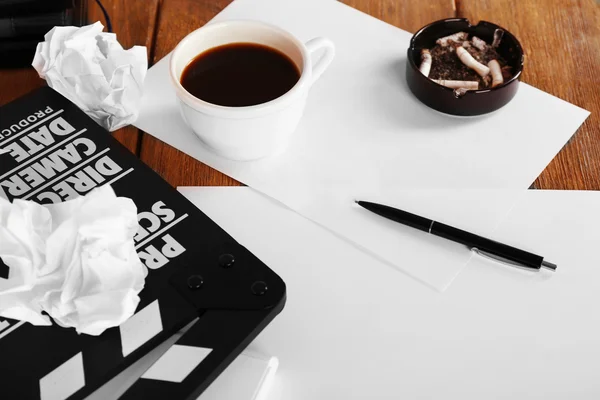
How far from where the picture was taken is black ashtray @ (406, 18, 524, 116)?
2.65ft

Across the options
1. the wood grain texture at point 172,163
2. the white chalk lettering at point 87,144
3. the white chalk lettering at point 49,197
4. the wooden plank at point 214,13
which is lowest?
the wood grain texture at point 172,163

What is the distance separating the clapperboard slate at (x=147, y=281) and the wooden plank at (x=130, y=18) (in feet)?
0.66

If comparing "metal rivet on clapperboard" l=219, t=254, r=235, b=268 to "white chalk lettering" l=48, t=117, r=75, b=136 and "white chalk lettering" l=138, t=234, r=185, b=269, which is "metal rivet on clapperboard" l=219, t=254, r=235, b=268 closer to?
"white chalk lettering" l=138, t=234, r=185, b=269

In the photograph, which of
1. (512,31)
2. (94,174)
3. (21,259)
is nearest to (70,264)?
(21,259)

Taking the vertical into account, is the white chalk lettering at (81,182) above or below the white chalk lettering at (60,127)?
below

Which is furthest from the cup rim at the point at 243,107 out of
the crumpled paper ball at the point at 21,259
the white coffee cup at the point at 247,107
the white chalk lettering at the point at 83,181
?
the crumpled paper ball at the point at 21,259

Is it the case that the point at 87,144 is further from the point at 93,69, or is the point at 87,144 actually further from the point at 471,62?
the point at 471,62

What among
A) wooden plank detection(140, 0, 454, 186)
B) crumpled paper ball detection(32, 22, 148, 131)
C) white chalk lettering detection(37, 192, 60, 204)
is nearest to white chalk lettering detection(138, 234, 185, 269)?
white chalk lettering detection(37, 192, 60, 204)

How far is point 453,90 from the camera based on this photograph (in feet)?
2.65

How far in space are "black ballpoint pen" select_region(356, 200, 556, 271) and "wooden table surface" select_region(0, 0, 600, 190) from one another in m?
0.11

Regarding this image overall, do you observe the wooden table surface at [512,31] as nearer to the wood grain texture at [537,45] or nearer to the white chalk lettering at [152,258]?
the wood grain texture at [537,45]

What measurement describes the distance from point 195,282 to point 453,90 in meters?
0.38

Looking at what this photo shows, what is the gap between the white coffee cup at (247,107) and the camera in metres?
0.73

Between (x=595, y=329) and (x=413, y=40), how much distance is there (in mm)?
394
